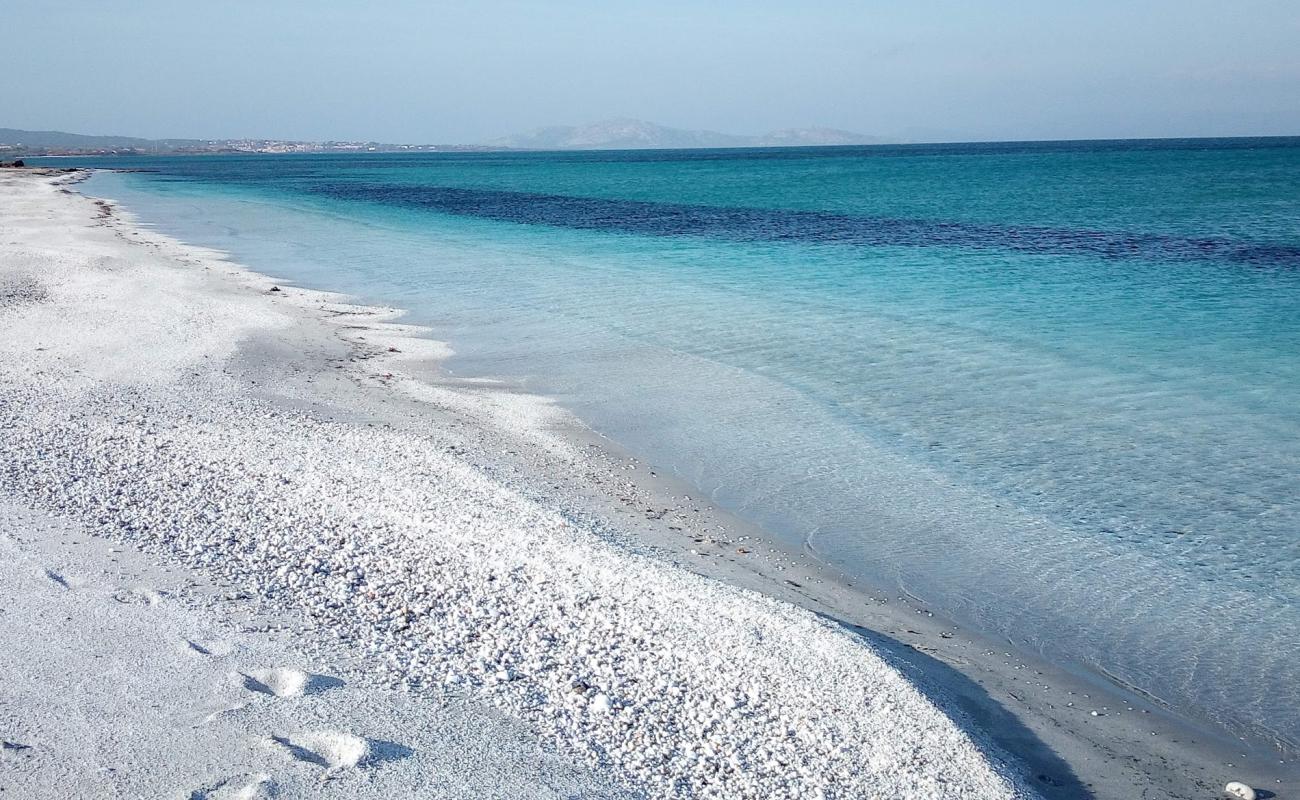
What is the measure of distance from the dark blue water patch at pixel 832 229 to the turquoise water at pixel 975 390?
31 centimetres

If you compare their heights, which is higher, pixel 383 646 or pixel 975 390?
pixel 975 390

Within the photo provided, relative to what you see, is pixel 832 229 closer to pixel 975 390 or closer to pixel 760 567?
pixel 975 390

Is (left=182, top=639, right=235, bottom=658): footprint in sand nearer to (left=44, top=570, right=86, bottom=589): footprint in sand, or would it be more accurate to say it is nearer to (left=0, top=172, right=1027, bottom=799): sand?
(left=0, top=172, right=1027, bottom=799): sand

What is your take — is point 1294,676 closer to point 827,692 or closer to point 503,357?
point 827,692

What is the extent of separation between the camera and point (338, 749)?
14.0ft

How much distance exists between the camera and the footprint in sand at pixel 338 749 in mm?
4172

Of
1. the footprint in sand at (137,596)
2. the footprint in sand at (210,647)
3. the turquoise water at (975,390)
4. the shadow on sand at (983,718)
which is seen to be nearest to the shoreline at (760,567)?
the shadow on sand at (983,718)

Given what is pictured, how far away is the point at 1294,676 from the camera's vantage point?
5859 millimetres

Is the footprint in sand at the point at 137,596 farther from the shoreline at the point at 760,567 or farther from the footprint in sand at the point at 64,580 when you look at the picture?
the shoreline at the point at 760,567

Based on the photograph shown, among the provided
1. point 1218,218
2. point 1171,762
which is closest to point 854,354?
point 1171,762

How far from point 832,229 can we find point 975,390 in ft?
76.0

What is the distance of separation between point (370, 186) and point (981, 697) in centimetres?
7174

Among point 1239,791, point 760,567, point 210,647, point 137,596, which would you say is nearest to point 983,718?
point 1239,791

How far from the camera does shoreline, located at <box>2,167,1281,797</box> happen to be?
16.6 feet
